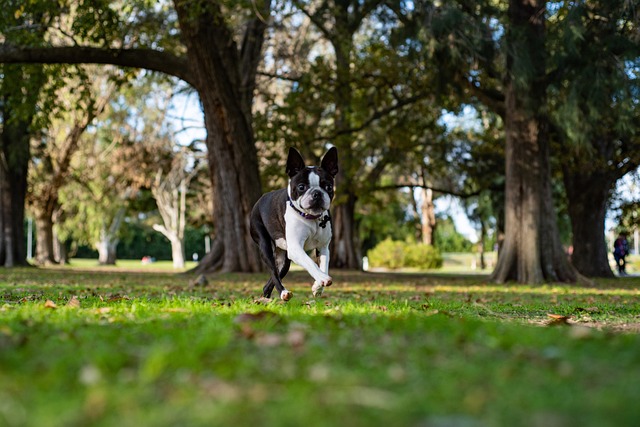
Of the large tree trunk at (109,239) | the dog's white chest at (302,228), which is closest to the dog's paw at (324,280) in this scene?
the dog's white chest at (302,228)

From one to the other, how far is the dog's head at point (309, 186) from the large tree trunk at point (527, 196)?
12.7 metres

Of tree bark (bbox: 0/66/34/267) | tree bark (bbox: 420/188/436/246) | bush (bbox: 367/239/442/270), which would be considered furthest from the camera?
tree bark (bbox: 420/188/436/246)

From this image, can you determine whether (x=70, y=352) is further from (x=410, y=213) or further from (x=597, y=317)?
(x=410, y=213)

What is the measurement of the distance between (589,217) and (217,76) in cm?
1625

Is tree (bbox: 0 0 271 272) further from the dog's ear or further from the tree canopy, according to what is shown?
the dog's ear

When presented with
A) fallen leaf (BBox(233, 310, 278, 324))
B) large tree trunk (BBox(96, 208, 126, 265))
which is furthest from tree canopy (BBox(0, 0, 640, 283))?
large tree trunk (BBox(96, 208, 126, 265))

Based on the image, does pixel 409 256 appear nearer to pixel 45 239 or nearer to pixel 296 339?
pixel 45 239

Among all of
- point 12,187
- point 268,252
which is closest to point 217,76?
point 268,252

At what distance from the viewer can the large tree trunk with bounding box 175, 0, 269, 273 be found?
66.6 ft

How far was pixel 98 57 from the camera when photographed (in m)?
19.8

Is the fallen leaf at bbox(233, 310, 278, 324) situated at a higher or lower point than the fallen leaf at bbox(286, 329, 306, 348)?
higher

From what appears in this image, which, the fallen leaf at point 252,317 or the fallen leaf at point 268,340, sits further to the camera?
the fallen leaf at point 252,317

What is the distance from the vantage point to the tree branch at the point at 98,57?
62.4 ft

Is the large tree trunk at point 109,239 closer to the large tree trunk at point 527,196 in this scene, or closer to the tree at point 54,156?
the tree at point 54,156
